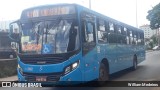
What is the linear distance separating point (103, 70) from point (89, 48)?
5.73 ft

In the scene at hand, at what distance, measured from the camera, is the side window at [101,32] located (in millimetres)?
11820

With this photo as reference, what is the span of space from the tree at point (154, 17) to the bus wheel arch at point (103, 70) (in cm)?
4409

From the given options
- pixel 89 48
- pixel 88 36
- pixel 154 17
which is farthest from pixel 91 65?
pixel 154 17

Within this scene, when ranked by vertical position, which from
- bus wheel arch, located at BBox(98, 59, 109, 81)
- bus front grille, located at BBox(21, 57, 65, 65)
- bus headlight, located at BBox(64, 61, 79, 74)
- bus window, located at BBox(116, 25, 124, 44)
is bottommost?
bus wheel arch, located at BBox(98, 59, 109, 81)

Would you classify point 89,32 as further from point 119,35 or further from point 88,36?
point 119,35

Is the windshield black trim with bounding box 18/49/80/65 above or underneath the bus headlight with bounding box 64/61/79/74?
above

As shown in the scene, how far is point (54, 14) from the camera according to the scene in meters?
10.0

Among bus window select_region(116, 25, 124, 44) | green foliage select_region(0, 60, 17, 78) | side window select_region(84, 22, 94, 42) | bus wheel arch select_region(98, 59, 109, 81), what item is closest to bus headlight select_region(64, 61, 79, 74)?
side window select_region(84, 22, 94, 42)

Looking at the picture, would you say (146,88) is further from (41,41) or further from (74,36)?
(41,41)

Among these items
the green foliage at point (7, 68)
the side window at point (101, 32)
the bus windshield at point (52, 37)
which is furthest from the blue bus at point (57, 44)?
the green foliage at point (7, 68)

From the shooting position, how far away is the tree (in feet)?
181

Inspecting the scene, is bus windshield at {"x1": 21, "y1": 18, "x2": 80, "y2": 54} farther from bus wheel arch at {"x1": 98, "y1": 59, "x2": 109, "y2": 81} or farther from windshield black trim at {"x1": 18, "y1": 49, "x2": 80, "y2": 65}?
bus wheel arch at {"x1": 98, "y1": 59, "x2": 109, "y2": 81}

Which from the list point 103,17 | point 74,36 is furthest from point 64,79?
point 103,17

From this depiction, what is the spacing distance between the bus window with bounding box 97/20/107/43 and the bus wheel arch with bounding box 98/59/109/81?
32.6 inches
